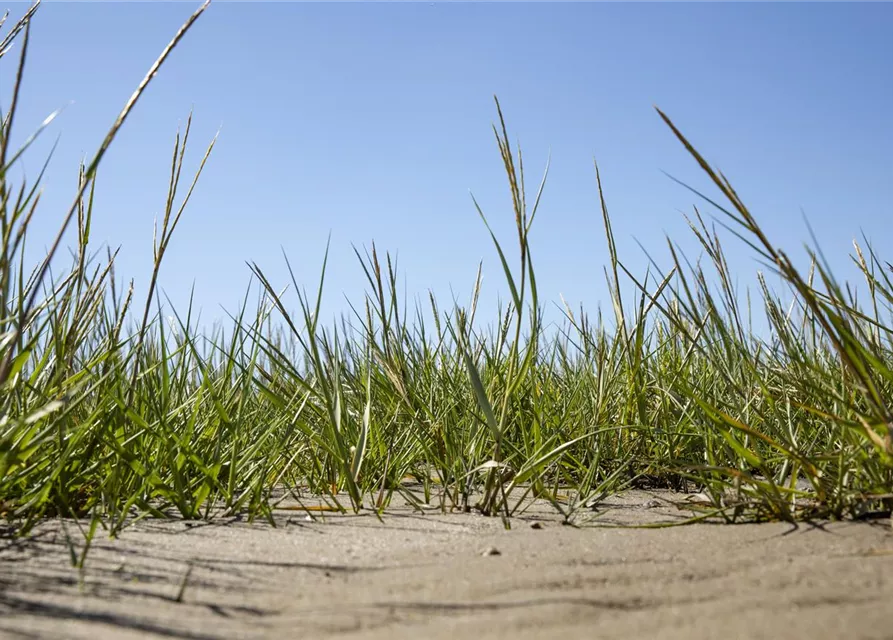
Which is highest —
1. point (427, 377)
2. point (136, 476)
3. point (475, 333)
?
point (475, 333)

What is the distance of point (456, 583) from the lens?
3.89 feet

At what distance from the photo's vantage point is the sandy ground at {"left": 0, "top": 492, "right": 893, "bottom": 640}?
3.21 ft

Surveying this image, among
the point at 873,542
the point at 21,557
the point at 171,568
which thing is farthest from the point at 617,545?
the point at 21,557

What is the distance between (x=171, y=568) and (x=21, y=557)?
0.26 metres

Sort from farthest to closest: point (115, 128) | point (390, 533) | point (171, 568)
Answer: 1. point (390, 533)
2. point (171, 568)
3. point (115, 128)

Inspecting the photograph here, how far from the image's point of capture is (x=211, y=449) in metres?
1.92

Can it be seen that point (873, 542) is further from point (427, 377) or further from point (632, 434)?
point (427, 377)

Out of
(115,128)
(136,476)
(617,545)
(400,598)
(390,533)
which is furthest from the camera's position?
(136,476)

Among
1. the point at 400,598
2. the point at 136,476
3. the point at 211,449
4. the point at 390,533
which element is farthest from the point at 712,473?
the point at 136,476

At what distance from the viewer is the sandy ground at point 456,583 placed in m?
0.98

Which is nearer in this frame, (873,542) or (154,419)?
(873,542)

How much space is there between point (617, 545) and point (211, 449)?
103 cm

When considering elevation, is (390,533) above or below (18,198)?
below

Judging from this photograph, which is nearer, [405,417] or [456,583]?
[456,583]
